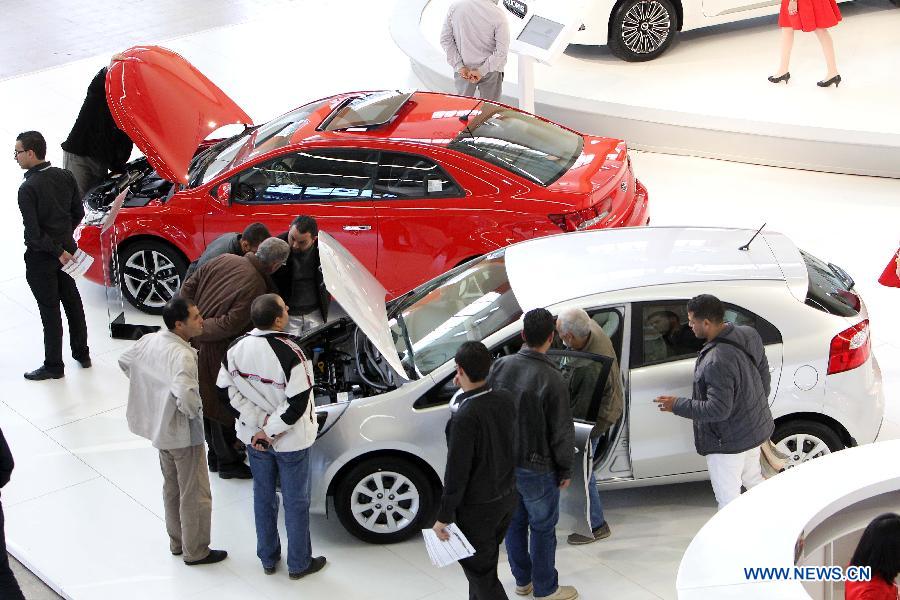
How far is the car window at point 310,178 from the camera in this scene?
29.3 ft

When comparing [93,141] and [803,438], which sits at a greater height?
[93,141]

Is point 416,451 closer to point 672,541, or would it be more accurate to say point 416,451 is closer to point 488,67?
point 672,541

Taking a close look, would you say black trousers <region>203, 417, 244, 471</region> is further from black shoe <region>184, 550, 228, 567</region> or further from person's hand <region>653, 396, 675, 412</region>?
person's hand <region>653, 396, 675, 412</region>

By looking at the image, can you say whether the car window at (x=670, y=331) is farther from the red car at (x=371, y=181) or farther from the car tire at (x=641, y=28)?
the car tire at (x=641, y=28)

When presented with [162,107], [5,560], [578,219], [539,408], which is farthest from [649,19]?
[5,560]

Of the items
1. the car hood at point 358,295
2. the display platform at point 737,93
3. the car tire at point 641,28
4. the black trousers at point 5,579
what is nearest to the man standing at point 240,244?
the car hood at point 358,295

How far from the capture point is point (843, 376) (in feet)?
22.1

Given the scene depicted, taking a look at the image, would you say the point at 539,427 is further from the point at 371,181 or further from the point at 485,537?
the point at 371,181

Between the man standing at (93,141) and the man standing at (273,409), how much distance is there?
14.7ft

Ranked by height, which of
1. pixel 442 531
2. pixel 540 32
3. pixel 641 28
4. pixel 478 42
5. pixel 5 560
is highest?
pixel 540 32

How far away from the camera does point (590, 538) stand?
6.83m

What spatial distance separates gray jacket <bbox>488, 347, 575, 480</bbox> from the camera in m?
5.78

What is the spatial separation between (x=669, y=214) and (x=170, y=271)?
13.9ft

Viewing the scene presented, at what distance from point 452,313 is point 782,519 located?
111 inches
